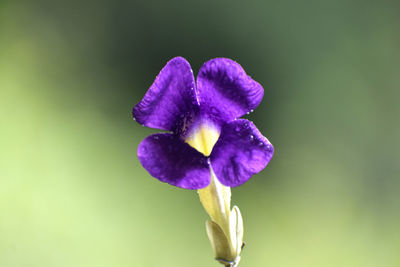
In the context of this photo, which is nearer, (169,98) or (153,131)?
(169,98)

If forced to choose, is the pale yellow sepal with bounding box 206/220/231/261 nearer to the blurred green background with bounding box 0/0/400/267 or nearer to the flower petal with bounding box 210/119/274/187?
the flower petal with bounding box 210/119/274/187

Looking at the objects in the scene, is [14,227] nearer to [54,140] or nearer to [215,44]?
[54,140]

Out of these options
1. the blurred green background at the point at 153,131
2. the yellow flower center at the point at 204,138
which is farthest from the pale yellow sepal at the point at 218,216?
the blurred green background at the point at 153,131

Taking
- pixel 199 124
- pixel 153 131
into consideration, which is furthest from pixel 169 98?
pixel 153 131

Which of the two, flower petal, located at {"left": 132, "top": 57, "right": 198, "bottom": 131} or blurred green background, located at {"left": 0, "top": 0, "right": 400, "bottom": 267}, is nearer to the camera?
flower petal, located at {"left": 132, "top": 57, "right": 198, "bottom": 131}

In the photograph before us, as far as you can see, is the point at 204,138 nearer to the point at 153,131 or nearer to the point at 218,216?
the point at 218,216

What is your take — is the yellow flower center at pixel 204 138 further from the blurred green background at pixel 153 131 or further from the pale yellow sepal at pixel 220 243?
the blurred green background at pixel 153 131

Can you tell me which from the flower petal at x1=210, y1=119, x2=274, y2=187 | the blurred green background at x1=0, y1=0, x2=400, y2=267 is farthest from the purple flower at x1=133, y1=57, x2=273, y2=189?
the blurred green background at x1=0, y1=0, x2=400, y2=267
